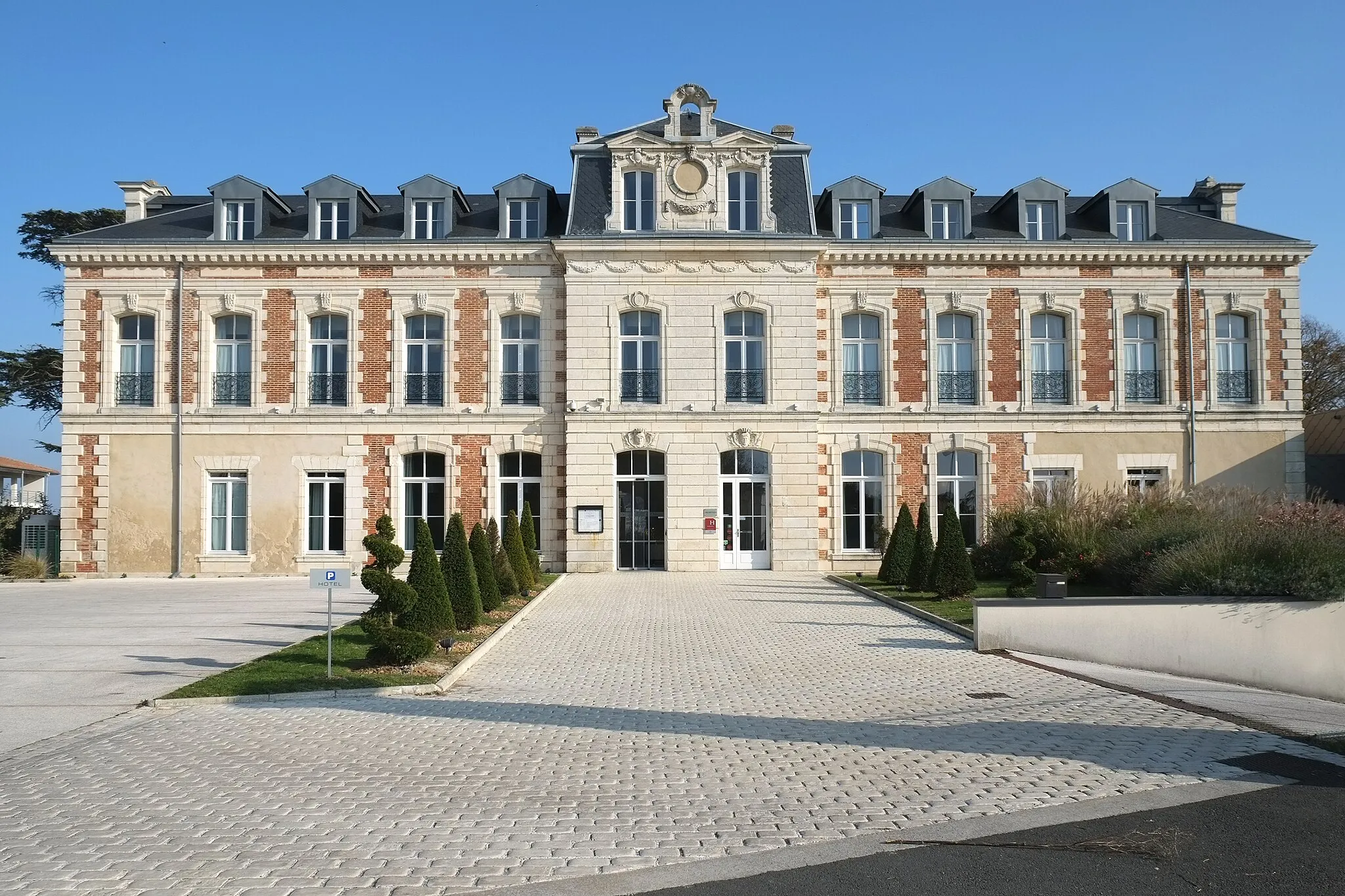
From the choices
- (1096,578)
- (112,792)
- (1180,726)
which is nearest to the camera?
(112,792)

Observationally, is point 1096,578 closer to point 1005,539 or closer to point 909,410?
point 1005,539

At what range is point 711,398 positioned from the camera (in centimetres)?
2378

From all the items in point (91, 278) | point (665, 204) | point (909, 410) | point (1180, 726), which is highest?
point (665, 204)

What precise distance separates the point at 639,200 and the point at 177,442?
493 inches

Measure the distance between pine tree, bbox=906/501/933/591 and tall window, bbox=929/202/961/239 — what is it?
32.0ft

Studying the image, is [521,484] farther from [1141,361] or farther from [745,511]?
[1141,361]

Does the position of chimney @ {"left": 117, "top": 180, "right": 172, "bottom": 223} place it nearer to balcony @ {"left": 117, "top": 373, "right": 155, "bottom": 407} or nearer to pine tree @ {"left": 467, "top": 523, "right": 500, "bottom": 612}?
balcony @ {"left": 117, "top": 373, "right": 155, "bottom": 407}

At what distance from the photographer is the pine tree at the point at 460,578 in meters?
13.5

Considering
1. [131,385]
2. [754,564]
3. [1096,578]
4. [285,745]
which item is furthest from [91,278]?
[1096,578]

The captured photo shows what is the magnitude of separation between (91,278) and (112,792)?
21.9 meters

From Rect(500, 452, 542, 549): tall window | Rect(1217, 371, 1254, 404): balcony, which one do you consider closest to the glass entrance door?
Rect(500, 452, 542, 549): tall window

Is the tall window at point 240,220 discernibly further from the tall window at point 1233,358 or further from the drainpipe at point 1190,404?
the tall window at point 1233,358

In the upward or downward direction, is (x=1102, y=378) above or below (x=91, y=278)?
below

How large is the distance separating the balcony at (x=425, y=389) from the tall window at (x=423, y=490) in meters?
1.25
